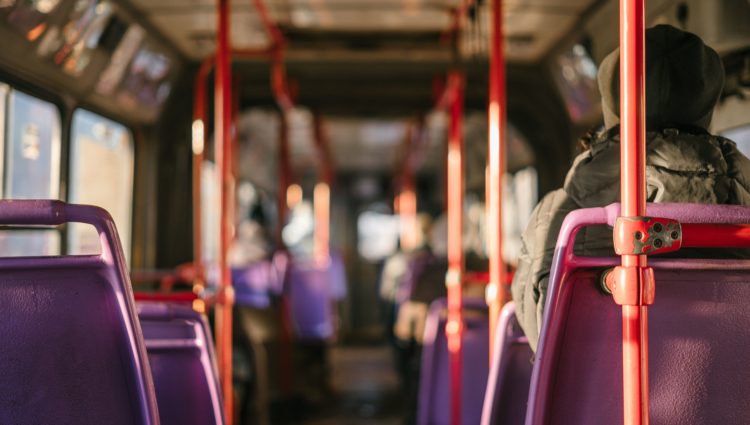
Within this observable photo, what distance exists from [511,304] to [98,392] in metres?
1.05

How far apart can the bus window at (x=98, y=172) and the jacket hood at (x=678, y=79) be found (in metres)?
2.36

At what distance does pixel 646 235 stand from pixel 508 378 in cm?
78

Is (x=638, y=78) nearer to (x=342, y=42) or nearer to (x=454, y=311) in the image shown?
(x=454, y=311)

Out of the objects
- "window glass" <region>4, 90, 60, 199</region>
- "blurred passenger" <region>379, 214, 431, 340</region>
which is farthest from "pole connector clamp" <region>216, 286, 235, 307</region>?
"blurred passenger" <region>379, 214, 431, 340</region>

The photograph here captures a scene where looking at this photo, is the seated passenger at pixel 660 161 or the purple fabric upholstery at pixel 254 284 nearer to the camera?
the seated passenger at pixel 660 161

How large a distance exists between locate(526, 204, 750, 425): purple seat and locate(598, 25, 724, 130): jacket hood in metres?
0.38

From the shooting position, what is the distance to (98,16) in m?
3.73

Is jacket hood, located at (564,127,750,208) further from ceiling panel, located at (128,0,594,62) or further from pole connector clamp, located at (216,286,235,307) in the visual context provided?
ceiling panel, located at (128,0,594,62)

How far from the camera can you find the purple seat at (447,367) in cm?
305

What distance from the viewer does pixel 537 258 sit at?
1541mm

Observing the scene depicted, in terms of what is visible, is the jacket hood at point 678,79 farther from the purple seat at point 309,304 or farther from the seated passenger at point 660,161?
the purple seat at point 309,304

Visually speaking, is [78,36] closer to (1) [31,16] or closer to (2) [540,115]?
(1) [31,16]

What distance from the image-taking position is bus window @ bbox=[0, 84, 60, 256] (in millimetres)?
2934

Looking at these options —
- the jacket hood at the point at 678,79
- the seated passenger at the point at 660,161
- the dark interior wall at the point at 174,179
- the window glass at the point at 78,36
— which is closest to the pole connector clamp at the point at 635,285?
the seated passenger at the point at 660,161
